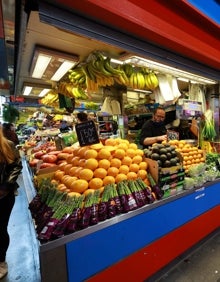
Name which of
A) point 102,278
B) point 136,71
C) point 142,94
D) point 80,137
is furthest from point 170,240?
point 142,94

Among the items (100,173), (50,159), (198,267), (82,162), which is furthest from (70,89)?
(198,267)

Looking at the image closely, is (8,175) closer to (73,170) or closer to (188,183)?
(73,170)

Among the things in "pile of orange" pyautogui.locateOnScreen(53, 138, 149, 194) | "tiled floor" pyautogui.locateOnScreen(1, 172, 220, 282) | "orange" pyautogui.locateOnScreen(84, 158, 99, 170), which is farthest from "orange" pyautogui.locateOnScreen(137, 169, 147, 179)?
"tiled floor" pyautogui.locateOnScreen(1, 172, 220, 282)

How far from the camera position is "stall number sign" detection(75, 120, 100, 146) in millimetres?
2144

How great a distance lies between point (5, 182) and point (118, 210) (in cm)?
138

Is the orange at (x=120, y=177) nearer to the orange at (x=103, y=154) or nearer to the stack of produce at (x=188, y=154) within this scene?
the orange at (x=103, y=154)

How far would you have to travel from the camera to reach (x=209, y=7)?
2.65 metres

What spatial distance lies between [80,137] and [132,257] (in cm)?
119

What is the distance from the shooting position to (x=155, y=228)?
205 cm

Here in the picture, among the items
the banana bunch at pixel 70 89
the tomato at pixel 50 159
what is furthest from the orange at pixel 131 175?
the banana bunch at pixel 70 89

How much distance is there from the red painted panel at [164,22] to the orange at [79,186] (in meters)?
1.39

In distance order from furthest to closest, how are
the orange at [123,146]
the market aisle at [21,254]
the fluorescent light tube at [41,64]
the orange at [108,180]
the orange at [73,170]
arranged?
the fluorescent light tube at [41,64], the market aisle at [21,254], the orange at [123,146], the orange at [73,170], the orange at [108,180]

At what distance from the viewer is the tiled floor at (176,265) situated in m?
2.27

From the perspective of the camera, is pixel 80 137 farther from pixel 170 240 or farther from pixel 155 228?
pixel 170 240
